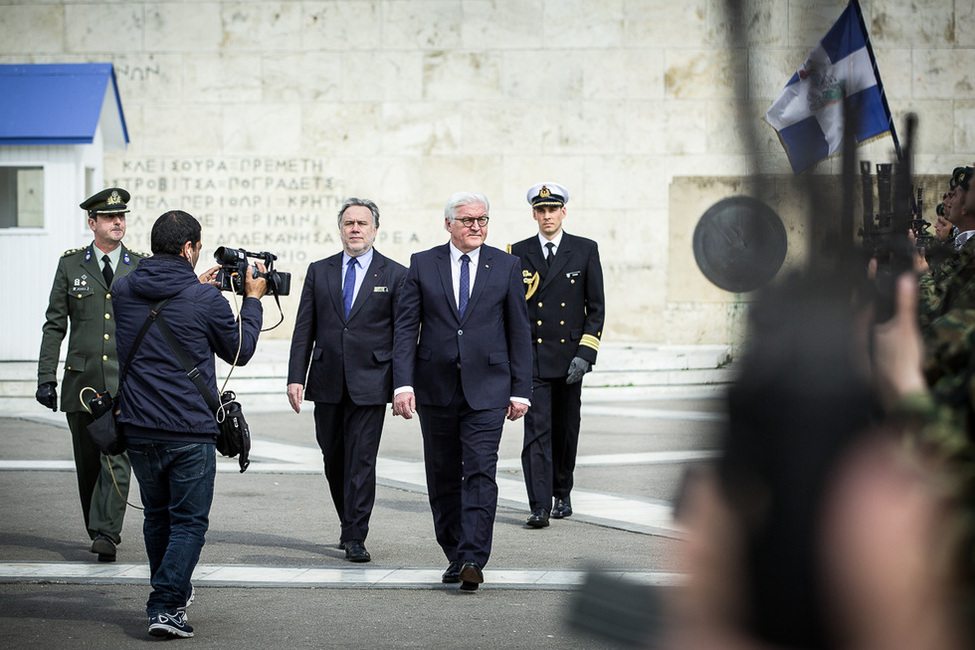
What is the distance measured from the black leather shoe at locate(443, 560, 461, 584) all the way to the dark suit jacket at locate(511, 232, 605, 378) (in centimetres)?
242

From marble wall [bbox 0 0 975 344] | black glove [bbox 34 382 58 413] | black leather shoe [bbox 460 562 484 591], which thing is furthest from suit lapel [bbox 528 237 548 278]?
marble wall [bbox 0 0 975 344]

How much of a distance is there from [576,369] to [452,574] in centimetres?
229

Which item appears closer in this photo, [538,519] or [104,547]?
[104,547]

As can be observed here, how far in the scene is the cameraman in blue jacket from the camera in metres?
5.34

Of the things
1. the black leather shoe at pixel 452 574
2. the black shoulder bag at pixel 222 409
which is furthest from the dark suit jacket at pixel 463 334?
the black shoulder bag at pixel 222 409

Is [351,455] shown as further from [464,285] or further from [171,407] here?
[171,407]

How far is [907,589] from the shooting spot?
98 centimetres

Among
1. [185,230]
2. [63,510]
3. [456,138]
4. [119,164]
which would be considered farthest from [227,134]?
[185,230]

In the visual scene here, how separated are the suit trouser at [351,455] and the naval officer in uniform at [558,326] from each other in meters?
1.19

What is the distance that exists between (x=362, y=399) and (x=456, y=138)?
1375 cm

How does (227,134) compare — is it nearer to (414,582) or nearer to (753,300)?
(414,582)

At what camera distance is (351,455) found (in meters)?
7.26

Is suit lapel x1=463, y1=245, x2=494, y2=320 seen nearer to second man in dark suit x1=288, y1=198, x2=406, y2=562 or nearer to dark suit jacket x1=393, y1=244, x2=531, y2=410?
dark suit jacket x1=393, y1=244, x2=531, y2=410

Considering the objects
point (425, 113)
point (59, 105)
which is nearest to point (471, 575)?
point (59, 105)
